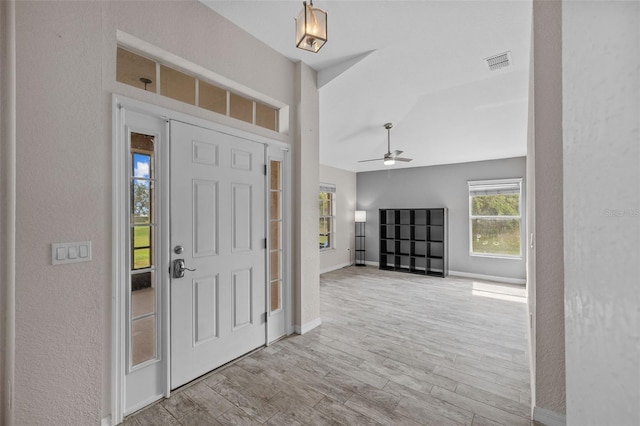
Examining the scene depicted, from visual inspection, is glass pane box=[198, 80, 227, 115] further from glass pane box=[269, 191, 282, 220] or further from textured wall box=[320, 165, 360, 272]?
textured wall box=[320, 165, 360, 272]

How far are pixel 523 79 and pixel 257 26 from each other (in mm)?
2854

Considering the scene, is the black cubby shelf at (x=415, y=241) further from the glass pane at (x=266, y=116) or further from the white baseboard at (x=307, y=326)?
the glass pane at (x=266, y=116)

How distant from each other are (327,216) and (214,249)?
4542 mm

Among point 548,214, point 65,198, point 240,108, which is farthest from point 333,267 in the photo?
point 65,198

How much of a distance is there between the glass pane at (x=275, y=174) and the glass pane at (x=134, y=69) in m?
1.24

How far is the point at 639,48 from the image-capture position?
4.7 inches

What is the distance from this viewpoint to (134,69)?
81.4 inches

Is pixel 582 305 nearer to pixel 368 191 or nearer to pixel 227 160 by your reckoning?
pixel 227 160

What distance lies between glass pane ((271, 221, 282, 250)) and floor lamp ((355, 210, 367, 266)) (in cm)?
467

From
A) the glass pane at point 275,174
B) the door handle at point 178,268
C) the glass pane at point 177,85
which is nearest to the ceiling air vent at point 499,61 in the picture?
the glass pane at point 275,174

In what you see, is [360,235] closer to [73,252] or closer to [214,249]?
[214,249]

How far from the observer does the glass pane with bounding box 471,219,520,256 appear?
575cm

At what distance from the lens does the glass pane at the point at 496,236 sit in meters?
5.75

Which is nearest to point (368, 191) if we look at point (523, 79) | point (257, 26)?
point (523, 79)
